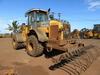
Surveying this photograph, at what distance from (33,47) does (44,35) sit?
3.54ft

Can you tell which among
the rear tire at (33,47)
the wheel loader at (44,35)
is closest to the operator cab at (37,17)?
the wheel loader at (44,35)

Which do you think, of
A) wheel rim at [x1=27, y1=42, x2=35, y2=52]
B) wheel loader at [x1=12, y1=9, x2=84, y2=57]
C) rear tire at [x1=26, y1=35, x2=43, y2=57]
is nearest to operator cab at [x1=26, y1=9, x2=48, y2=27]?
wheel loader at [x1=12, y1=9, x2=84, y2=57]

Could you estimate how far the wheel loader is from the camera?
13.1m

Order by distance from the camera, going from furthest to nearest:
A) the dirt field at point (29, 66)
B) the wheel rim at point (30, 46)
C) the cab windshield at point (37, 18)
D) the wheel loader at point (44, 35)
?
1. the cab windshield at point (37, 18)
2. the wheel rim at point (30, 46)
3. the wheel loader at point (44, 35)
4. the dirt field at point (29, 66)

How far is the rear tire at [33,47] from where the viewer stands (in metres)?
13.2

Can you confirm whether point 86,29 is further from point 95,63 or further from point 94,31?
point 95,63

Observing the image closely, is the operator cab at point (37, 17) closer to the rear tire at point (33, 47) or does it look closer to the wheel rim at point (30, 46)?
the rear tire at point (33, 47)

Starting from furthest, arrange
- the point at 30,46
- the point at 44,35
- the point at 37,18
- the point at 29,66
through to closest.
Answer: the point at 37,18 < the point at 30,46 < the point at 44,35 < the point at 29,66

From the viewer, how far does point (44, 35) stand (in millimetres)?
13250

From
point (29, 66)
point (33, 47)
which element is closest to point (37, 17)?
point (33, 47)

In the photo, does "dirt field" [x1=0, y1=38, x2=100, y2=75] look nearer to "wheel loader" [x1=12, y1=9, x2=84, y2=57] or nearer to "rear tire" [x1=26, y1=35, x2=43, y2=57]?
"rear tire" [x1=26, y1=35, x2=43, y2=57]

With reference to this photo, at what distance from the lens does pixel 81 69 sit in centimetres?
1034

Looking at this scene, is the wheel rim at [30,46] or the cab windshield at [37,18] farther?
the cab windshield at [37,18]

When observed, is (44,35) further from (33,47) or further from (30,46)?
(30,46)
